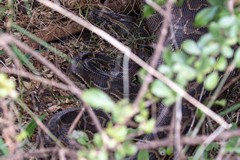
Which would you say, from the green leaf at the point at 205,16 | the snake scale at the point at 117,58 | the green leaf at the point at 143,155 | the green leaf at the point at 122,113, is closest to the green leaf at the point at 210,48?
the green leaf at the point at 205,16

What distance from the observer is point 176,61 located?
1342mm

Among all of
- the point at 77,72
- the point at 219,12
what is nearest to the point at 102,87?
the point at 77,72

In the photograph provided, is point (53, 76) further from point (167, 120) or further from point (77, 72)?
point (167, 120)

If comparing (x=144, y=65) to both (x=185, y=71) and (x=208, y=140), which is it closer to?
(x=185, y=71)

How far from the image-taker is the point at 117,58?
3.88 meters

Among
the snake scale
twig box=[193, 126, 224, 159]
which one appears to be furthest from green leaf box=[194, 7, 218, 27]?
the snake scale

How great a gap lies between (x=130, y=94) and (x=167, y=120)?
0.50 metres

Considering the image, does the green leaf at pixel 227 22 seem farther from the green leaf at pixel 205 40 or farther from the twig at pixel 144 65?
the twig at pixel 144 65

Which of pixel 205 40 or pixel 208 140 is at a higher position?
pixel 205 40

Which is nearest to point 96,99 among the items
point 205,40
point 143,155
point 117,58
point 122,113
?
point 122,113

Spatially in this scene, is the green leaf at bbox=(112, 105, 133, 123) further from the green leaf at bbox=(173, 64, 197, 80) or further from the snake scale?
the snake scale

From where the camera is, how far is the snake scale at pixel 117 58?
325 cm

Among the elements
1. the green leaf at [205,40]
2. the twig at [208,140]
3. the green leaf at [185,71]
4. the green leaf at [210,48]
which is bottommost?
the twig at [208,140]

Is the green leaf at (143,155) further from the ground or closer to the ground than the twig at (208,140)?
closer to the ground
